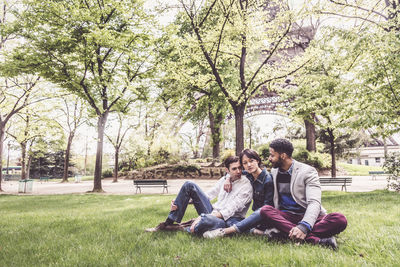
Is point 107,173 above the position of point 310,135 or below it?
below

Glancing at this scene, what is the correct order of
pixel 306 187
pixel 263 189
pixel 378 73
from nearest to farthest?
pixel 306 187
pixel 263 189
pixel 378 73

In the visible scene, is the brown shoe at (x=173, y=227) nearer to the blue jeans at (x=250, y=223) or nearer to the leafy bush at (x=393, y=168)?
the blue jeans at (x=250, y=223)

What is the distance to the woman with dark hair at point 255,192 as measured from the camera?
3012mm

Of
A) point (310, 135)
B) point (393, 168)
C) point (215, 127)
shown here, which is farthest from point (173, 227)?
point (310, 135)

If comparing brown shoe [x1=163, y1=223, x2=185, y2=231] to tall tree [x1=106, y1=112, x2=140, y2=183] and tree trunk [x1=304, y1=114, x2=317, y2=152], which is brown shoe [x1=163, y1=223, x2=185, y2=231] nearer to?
tall tree [x1=106, y1=112, x2=140, y2=183]

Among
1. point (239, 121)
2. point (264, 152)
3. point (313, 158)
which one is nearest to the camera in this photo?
point (239, 121)

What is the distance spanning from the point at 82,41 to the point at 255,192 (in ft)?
32.2

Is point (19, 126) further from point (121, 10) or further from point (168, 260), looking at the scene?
point (168, 260)

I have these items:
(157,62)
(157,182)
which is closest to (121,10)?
(157,62)

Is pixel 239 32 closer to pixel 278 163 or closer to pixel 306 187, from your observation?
pixel 278 163

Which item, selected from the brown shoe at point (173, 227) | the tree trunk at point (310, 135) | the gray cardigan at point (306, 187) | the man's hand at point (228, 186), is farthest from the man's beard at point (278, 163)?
the tree trunk at point (310, 135)

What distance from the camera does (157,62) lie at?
1212 cm

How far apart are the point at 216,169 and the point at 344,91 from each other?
12.7m

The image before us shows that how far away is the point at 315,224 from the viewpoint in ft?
8.98
